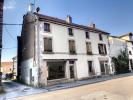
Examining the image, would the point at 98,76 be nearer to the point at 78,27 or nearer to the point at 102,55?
the point at 102,55

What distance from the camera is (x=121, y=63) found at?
1083 inches

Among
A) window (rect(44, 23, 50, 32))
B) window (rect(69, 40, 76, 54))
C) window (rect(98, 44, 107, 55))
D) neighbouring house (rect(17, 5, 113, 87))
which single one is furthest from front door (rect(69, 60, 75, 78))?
window (rect(98, 44, 107, 55))

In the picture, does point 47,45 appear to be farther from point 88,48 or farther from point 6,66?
point 6,66

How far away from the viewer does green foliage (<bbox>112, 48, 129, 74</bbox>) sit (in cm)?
2720

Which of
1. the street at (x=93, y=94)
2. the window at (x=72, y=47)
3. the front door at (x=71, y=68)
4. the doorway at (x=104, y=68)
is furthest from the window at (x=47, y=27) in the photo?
the doorway at (x=104, y=68)

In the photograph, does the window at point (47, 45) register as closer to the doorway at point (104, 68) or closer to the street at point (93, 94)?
the street at point (93, 94)

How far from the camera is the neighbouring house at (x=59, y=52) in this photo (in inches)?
681

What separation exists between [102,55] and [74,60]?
278 inches

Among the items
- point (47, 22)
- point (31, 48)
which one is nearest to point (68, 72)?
point (31, 48)

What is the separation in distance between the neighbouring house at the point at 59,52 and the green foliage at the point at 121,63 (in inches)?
144

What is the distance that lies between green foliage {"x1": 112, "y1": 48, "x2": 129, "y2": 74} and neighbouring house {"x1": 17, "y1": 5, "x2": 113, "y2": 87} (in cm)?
365

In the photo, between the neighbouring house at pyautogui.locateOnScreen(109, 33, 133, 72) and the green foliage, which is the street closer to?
the green foliage

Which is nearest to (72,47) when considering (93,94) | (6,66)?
(93,94)

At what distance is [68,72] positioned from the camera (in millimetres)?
19172
